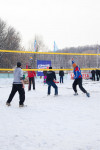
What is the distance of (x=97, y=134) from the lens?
4688 millimetres

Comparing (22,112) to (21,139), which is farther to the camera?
(22,112)

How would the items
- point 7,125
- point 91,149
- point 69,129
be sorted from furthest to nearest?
point 7,125
point 69,129
point 91,149

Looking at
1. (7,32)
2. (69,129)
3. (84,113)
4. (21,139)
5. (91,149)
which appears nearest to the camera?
(91,149)

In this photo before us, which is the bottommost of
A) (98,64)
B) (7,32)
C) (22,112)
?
(22,112)

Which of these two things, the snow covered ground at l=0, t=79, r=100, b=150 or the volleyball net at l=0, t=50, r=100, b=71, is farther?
the volleyball net at l=0, t=50, r=100, b=71

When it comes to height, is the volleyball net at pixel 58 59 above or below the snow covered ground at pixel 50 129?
above

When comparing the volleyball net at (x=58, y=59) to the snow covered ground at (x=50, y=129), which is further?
the volleyball net at (x=58, y=59)

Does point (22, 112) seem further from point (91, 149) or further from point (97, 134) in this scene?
point (91, 149)

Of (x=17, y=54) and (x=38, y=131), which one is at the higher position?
(x=17, y=54)

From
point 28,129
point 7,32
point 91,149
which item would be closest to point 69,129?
point 28,129

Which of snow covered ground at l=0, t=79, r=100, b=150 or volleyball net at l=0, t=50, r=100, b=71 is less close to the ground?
volleyball net at l=0, t=50, r=100, b=71

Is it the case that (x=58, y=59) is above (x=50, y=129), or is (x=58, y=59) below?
above

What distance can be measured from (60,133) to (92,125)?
3.23 ft

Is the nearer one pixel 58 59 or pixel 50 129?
pixel 50 129
